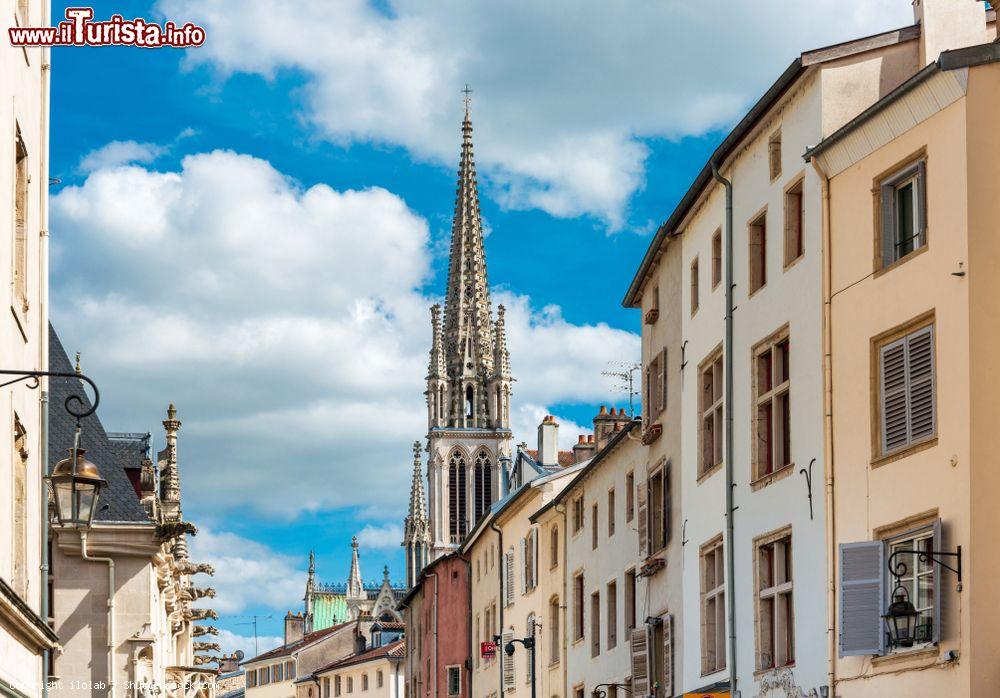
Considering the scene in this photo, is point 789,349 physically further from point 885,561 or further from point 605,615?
point 605,615

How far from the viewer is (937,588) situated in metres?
20.8

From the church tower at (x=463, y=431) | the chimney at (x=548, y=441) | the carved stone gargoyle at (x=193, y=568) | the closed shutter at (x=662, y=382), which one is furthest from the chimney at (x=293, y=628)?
the closed shutter at (x=662, y=382)

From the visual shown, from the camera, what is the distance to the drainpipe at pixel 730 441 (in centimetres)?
2933

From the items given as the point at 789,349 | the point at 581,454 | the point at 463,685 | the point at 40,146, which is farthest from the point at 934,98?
the point at 463,685

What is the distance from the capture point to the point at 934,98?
22.0m

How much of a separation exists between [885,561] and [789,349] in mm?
5381

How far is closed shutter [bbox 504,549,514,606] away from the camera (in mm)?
59281

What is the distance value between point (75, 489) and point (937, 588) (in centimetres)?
1020

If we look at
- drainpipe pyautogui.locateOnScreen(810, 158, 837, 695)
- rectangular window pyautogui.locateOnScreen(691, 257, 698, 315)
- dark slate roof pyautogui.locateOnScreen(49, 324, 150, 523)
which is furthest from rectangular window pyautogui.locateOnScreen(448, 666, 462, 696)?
drainpipe pyautogui.locateOnScreen(810, 158, 837, 695)

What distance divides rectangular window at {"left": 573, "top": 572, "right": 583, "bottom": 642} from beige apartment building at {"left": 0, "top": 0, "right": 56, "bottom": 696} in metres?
26.6

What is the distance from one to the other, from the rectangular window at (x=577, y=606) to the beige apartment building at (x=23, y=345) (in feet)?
87.3

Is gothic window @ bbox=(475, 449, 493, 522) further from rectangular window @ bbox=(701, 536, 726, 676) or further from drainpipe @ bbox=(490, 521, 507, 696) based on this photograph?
rectangular window @ bbox=(701, 536, 726, 676)

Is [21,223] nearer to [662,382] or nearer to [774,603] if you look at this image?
[774,603]

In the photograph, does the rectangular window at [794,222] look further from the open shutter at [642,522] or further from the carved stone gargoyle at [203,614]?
the carved stone gargoyle at [203,614]
